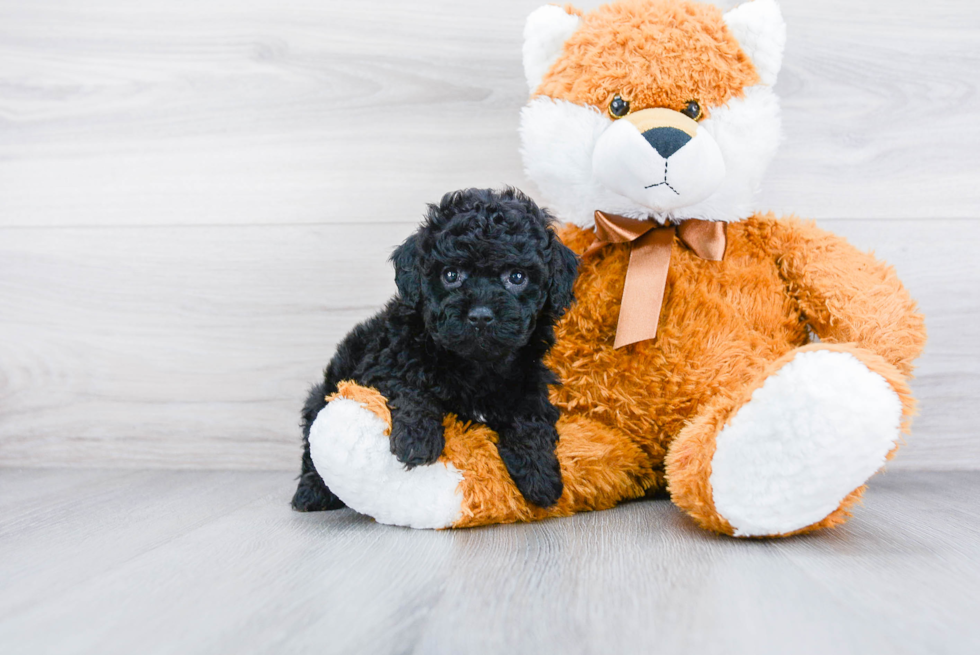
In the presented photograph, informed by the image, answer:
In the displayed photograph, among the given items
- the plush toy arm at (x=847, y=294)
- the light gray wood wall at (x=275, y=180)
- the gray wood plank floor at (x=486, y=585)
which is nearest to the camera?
the gray wood plank floor at (x=486, y=585)

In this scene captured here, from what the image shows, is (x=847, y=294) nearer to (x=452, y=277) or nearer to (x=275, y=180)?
(x=452, y=277)

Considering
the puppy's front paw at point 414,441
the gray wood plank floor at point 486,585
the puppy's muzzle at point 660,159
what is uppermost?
the puppy's muzzle at point 660,159

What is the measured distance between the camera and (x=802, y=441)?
69cm

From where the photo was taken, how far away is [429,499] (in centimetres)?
81

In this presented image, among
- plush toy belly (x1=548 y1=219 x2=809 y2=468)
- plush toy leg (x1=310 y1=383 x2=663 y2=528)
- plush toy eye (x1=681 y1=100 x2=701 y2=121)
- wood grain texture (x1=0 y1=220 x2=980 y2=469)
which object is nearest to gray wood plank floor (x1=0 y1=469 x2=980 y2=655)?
plush toy leg (x1=310 y1=383 x2=663 y2=528)

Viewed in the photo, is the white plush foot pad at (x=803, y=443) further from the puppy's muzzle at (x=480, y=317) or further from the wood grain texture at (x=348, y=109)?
the wood grain texture at (x=348, y=109)

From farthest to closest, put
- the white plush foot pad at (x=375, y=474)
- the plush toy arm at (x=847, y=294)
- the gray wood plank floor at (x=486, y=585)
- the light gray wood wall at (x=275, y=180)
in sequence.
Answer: the light gray wood wall at (x=275, y=180) → the plush toy arm at (x=847, y=294) → the white plush foot pad at (x=375, y=474) → the gray wood plank floor at (x=486, y=585)

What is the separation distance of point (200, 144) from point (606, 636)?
44.9 inches

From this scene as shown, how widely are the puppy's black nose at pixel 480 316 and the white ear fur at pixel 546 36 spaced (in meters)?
0.43

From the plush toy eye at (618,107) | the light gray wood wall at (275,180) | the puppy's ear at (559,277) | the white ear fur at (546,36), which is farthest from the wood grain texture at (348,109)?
the puppy's ear at (559,277)

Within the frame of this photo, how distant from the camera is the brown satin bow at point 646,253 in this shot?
0.92 meters

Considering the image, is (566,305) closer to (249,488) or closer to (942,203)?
(249,488)

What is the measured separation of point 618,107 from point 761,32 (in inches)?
9.0

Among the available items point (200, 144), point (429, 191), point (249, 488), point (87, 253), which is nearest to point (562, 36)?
point (429, 191)
